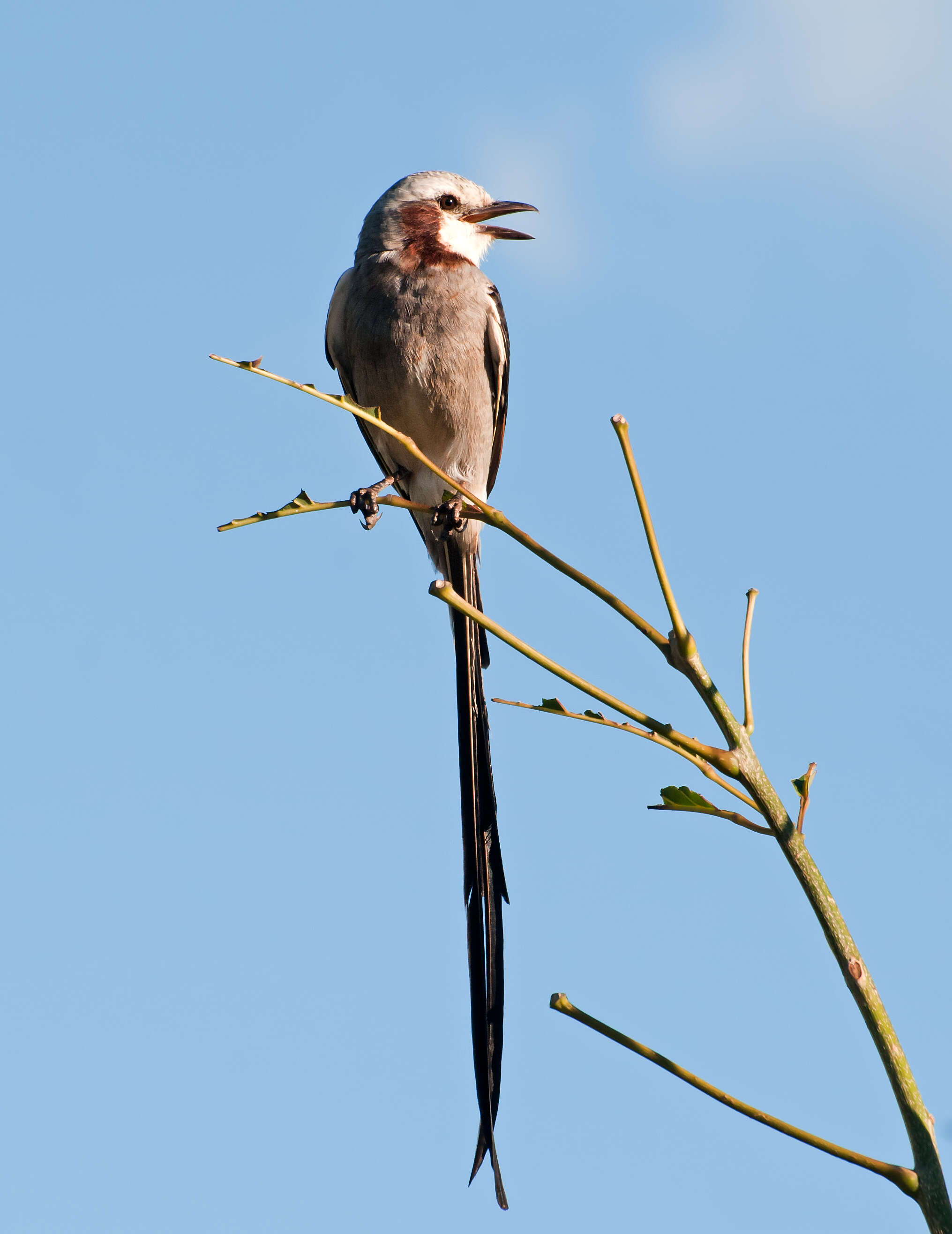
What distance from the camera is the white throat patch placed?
442cm

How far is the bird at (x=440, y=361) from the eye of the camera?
149 inches

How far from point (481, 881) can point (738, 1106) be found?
5.59 feet

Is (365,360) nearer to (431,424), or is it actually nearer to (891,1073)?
(431,424)

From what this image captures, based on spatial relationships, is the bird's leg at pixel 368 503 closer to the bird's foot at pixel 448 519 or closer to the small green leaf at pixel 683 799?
the bird's foot at pixel 448 519

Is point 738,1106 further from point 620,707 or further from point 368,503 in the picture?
point 368,503

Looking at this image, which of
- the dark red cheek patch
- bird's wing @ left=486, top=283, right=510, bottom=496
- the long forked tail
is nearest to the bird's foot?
the long forked tail

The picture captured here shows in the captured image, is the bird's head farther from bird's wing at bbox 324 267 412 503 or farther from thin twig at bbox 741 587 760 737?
thin twig at bbox 741 587 760 737

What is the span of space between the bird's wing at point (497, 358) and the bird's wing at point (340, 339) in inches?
20.5

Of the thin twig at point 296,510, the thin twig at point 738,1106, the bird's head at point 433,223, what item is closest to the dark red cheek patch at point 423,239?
the bird's head at point 433,223

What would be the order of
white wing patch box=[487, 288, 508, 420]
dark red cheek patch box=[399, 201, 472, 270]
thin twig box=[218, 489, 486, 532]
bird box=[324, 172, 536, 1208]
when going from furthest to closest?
1. white wing patch box=[487, 288, 508, 420]
2. dark red cheek patch box=[399, 201, 472, 270]
3. bird box=[324, 172, 536, 1208]
4. thin twig box=[218, 489, 486, 532]

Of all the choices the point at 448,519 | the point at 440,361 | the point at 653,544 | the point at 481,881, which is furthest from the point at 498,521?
the point at 440,361

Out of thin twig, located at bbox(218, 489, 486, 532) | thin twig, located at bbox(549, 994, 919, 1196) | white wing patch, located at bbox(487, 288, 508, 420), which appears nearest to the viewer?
thin twig, located at bbox(549, 994, 919, 1196)

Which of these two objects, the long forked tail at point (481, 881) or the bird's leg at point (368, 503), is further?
the bird's leg at point (368, 503)

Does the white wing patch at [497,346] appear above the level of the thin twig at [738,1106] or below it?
above
